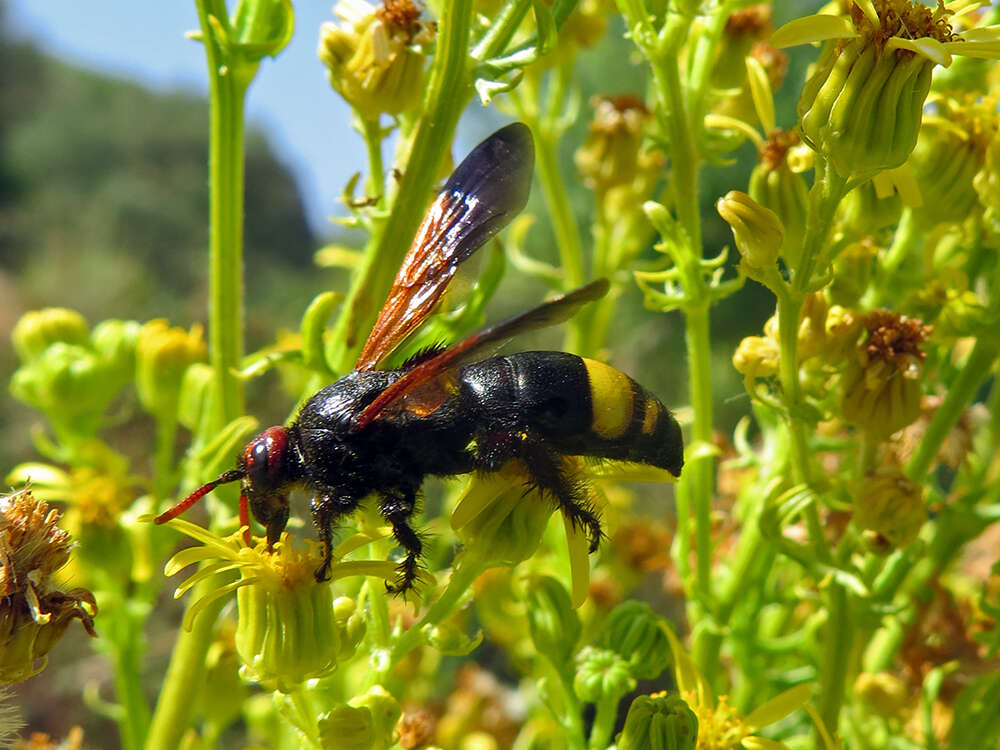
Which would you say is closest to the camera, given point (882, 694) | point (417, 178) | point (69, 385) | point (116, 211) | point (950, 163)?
point (417, 178)

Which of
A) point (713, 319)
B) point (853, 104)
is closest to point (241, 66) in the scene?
point (853, 104)

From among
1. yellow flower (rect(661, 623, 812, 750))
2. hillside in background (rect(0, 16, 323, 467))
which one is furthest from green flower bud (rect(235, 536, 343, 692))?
hillside in background (rect(0, 16, 323, 467))

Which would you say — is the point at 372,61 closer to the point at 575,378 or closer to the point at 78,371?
the point at 575,378

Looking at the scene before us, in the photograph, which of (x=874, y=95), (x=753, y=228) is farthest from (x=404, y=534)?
(x=874, y=95)

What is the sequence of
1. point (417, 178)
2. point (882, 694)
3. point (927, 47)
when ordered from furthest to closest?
1. point (882, 694)
2. point (417, 178)
3. point (927, 47)

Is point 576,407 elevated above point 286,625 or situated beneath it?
elevated above

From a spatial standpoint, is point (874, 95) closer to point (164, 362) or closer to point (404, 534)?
point (404, 534)

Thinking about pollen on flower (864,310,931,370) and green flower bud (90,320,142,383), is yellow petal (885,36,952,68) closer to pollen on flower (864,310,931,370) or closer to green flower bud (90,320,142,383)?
pollen on flower (864,310,931,370)
